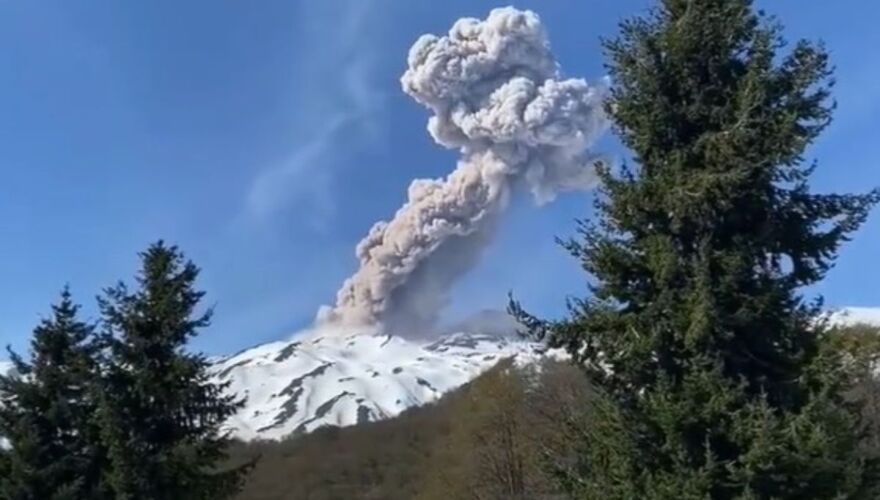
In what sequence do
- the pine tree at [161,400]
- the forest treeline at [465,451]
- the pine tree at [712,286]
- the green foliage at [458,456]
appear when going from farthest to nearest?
the green foliage at [458,456] < the forest treeline at [465,451] < the pine tree at [161,400] < the pine tree at [712,286]

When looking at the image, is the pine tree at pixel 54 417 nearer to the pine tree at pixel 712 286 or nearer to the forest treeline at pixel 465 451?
the forest treeline at pixel 465 451

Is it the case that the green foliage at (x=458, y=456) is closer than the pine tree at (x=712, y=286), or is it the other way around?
the pine tree at (x=712, y=286)

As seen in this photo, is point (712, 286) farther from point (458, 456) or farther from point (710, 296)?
point (458, 456)

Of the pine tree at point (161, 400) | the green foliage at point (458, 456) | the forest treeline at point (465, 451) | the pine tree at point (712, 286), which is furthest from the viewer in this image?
the green foliage at point (458, 456)

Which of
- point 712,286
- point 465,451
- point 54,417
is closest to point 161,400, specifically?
point 54,417

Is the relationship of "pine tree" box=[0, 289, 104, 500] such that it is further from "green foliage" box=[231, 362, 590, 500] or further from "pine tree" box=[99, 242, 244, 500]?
"green foliage" box=[231, 362, 590, 500]

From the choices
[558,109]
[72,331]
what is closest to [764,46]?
[72,331]

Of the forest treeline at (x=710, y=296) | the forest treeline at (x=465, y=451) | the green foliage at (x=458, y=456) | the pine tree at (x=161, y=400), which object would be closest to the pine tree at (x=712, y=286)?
the forest treeline at (x=710, y=296)
